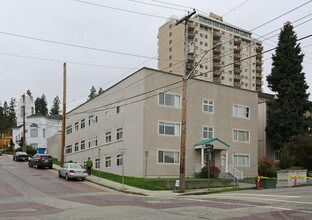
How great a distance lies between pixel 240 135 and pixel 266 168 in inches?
204

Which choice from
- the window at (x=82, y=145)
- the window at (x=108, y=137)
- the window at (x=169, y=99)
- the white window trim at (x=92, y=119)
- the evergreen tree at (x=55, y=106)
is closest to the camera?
the window at (x=169, y=99)

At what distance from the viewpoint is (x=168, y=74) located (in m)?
38.3

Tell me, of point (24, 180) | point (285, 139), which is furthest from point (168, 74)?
point (285, 139)

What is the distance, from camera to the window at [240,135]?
1713 inches

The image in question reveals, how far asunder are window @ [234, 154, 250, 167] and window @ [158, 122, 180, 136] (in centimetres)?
832

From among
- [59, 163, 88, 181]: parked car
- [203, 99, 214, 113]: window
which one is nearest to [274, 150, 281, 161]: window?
[203, 99, 214, 113]: window

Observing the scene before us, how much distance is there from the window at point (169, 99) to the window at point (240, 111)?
26.3 feet

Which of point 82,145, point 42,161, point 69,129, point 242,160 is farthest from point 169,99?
point 69,129

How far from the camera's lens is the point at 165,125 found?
3756cm

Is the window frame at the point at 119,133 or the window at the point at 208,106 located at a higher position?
the window at the point at 208,106

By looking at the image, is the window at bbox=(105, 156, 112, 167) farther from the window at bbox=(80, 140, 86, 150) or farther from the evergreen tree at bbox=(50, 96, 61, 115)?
the evergreen tree at bbox=(50, 96, 61, 115)

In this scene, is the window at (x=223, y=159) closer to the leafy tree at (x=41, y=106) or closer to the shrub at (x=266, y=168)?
the shrub at (x=266, y=168)

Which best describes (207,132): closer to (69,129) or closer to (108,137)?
(108,137)

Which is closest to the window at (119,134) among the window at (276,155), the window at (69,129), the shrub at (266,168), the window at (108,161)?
the window at (108,161)
